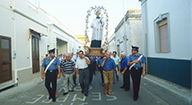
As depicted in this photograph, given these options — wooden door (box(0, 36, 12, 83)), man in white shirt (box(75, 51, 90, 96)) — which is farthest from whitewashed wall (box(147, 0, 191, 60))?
wooden door (box(0, 36, 12, 83))

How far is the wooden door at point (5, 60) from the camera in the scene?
21.9ft

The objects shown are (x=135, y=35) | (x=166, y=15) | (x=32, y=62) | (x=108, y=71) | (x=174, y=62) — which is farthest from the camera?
(x=135, y=35)

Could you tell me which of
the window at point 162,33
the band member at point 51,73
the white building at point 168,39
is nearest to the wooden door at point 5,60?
the band member at point 51,73

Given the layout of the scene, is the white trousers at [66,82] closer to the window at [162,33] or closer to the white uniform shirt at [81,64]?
the white uniform shirt at [81,64]

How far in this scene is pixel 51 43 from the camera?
14914 mm

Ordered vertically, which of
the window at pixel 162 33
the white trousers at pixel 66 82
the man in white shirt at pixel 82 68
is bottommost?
the white trousers at pixel 66 82

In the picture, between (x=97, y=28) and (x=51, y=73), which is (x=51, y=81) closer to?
(x=51, y=73)

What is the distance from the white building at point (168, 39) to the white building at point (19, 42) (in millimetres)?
8932

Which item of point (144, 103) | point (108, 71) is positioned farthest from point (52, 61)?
point (144, 103)

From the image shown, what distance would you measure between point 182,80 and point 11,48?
9265 mm

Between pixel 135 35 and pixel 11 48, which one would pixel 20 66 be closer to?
pixel 11 48

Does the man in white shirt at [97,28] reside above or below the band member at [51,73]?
above

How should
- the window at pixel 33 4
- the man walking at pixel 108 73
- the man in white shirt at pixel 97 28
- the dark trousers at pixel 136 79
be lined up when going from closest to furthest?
the dark trousers at pixel 136 79
the man walking at pixel 108 73
the man in white shirt at pixel 97 28
the window at pixel 33 4

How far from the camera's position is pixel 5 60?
22.8 feet
